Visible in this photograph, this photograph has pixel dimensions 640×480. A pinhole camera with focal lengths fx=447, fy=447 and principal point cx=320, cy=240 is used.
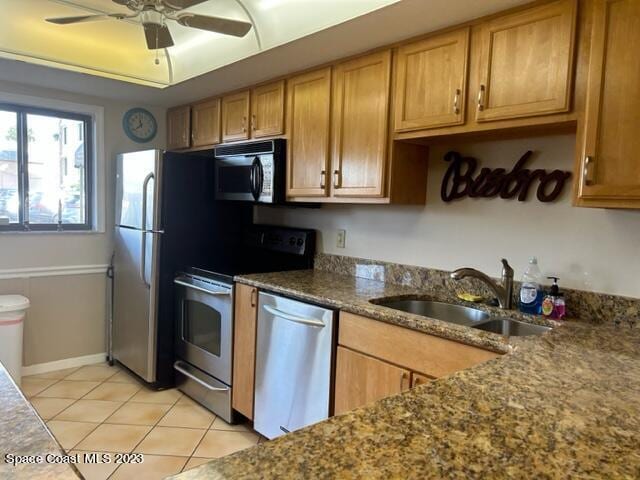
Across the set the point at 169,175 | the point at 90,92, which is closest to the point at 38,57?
the point at 90,92

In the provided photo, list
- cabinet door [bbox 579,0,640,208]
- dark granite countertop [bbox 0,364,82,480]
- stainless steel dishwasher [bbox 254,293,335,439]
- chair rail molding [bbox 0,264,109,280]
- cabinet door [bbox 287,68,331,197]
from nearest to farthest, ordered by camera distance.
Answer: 1. dark granite countertop [bbox 0,364,82,480]
2. cabinet door [bbox 579,0,640,208]
3. stainless steel dishwasher [bbox 254,293,335,439]
4. cabinet door [bbox 287,68,331,197]
5. chair rail molding [bbox 0,264,109,280]

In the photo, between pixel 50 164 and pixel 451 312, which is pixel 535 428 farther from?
pixel 50 164

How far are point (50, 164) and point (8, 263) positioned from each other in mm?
791

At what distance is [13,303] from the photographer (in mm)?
2947

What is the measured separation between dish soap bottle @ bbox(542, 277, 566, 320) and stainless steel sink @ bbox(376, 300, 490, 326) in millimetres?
242

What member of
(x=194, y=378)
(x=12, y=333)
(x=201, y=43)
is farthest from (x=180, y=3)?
(x=12, y=333)

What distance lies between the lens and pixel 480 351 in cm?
156

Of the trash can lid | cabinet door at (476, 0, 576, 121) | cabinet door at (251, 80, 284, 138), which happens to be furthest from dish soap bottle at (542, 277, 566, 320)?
the trash can lid

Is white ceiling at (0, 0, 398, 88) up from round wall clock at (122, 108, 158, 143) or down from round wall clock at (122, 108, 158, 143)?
up

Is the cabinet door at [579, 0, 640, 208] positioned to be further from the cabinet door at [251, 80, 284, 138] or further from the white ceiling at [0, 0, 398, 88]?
the cabinet door at [251, 80, 284, 138]

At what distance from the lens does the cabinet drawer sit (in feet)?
5.28

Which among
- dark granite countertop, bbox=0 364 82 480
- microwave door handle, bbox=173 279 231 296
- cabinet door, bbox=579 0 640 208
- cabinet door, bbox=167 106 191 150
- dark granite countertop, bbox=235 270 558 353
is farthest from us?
cabinet door, bbox=167 106 191 150

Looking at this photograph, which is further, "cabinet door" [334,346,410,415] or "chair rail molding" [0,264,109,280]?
"chair rail molding" [0,264,109,280]

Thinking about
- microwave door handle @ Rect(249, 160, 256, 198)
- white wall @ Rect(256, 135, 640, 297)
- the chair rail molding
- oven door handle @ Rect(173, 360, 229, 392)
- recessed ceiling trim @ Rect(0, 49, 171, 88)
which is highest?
recessed ceiling trim @ Rect(0, 49, 171, 88)
